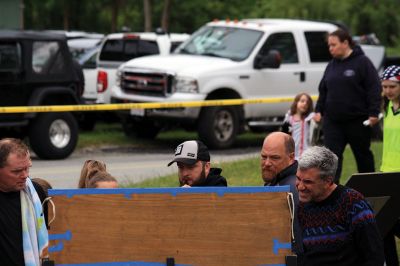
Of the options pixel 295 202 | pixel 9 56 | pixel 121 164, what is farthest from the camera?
pixel 9 56

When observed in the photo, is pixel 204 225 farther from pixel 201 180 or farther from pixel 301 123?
pixel 301 123

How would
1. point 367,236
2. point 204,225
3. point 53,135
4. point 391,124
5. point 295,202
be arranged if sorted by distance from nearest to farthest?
1. point 204,225
2. point 367,236
3. point 295,202
4. point 391,124
5. point 53,135

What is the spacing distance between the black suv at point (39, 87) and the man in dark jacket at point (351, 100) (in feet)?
20.4

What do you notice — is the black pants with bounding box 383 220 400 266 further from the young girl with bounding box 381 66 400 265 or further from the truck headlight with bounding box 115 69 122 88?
the truck headlight with bounding box 115 69 122 88

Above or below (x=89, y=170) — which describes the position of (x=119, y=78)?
below

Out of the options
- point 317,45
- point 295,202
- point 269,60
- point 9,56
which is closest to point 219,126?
point 269,60

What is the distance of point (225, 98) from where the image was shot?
18.9 m

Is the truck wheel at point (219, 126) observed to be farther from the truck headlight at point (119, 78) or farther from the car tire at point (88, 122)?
the car tire at point (88, 122)

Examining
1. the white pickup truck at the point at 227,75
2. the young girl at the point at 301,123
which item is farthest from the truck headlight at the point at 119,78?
the young girl at the point at 301,123

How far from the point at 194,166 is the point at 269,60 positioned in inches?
478

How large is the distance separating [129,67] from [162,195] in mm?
14026

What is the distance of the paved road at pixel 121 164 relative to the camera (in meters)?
14.9

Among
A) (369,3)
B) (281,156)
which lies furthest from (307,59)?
(369,3)

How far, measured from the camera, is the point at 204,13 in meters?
44.5
